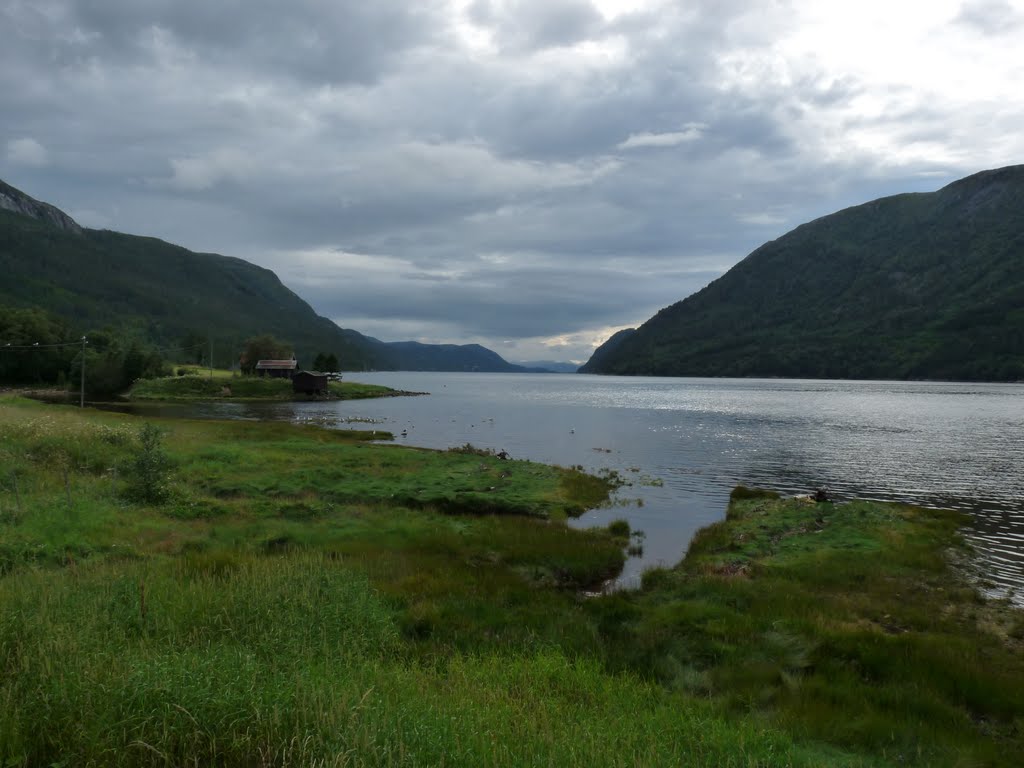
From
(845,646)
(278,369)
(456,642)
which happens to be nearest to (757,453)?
(845,646)

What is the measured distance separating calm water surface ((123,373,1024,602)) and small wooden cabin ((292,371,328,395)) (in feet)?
127

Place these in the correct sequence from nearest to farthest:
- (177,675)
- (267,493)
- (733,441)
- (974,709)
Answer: (177,675)
(974,709)
(267,493)
(733,441)

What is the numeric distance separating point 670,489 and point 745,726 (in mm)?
32306

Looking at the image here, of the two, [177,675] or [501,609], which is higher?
[177,675]

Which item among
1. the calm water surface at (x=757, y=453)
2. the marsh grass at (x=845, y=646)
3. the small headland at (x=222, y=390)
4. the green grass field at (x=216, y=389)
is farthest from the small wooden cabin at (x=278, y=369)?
the marsh grass at (x=845, y=646)

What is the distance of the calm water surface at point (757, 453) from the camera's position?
31.0 metres

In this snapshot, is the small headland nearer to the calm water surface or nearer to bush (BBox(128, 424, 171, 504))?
the calm water surface

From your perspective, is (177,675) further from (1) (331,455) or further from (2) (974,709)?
(1) (331,455)

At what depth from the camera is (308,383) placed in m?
148

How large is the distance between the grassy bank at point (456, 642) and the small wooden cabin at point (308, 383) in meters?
125

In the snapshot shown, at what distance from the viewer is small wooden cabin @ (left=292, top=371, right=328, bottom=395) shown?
5827 inches

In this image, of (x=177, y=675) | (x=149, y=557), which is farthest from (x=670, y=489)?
(x=177, y=675)

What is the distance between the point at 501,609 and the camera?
1446 centimetres

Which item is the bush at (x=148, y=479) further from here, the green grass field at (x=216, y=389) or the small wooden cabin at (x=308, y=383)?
the small wooden cabin at (x=308, y=383)
